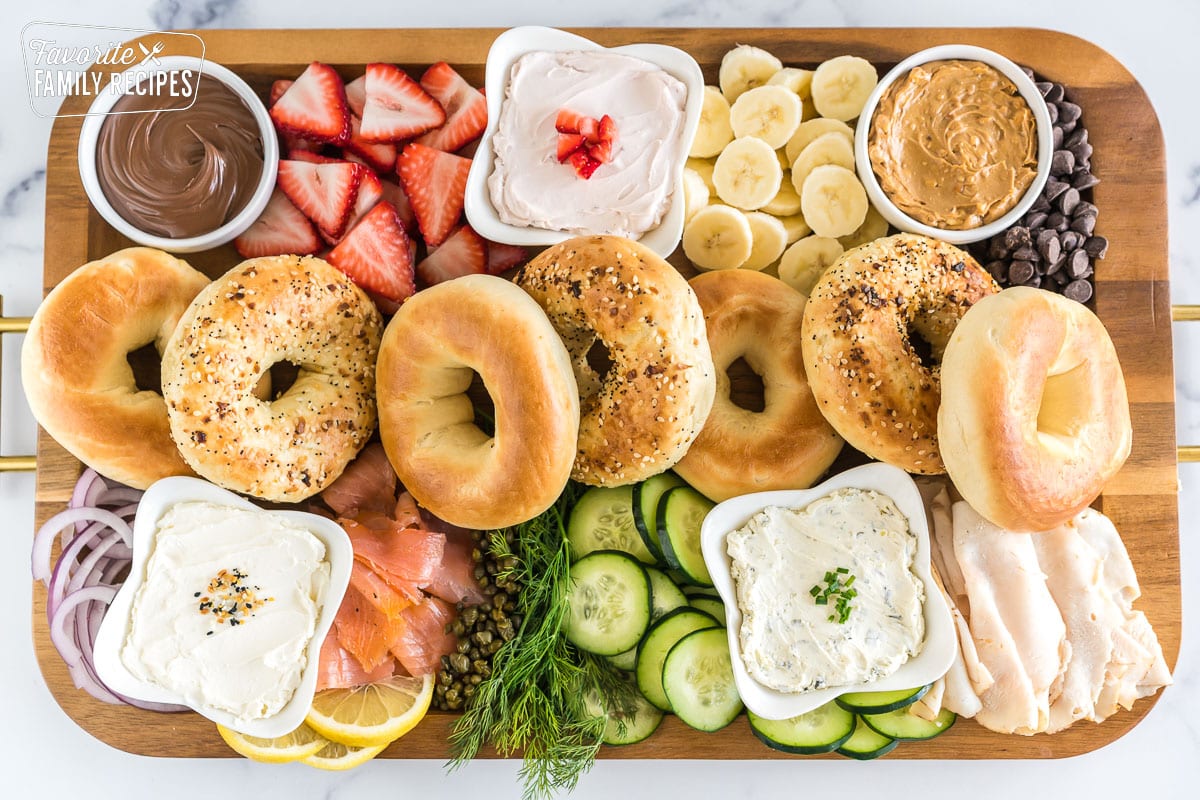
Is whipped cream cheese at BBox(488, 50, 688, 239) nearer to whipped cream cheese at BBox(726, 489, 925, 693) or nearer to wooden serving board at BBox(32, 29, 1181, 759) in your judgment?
wooden serving board at BBox(32, 29, 1181, 759)

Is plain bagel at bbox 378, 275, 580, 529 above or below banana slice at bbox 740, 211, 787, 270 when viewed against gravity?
below

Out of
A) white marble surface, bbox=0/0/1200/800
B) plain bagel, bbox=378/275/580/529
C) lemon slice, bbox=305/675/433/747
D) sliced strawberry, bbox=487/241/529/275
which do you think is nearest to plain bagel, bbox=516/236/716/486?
plain bagel, bbox=378/275/580/529

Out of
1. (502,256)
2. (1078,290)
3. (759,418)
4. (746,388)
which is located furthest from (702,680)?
(1078,290)

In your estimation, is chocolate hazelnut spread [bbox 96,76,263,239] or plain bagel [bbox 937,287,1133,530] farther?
chocolate hazelnut spread [bbox 96,76,263,239]

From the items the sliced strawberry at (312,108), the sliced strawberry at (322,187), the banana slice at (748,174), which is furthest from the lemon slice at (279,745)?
the banana slice at (748,174)

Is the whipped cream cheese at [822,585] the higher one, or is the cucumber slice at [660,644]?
the whipped cream cheese at [822,585]

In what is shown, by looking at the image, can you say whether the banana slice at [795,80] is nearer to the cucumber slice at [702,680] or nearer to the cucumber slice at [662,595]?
the cucumber slice at [662,595]

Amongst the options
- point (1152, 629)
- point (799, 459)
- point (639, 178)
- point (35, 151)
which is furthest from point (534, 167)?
point (1152, 629)

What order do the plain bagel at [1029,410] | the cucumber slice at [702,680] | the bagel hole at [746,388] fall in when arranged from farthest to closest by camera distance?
the bagel hole at [746,388]
the cucumber slice at [702,680]
the plain bagel at [1029,410]
